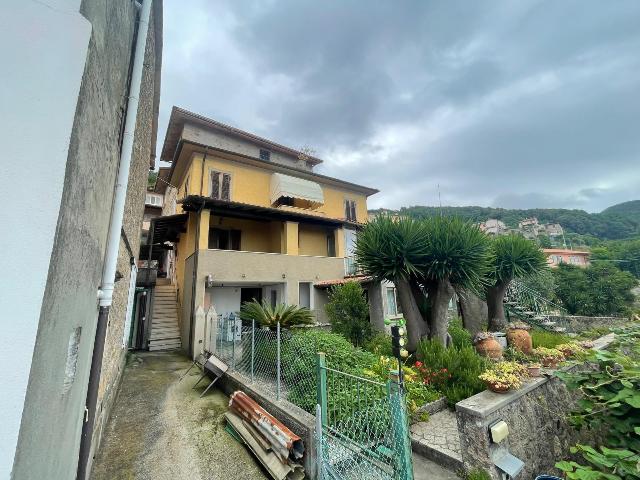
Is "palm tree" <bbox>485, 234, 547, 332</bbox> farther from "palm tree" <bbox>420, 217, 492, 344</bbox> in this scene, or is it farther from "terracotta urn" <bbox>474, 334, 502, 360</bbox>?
"terracotta urn" <bbox>474, 334, 502, 360</bbox>

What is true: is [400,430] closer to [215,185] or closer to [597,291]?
[215,185]

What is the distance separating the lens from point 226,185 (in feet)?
54.3

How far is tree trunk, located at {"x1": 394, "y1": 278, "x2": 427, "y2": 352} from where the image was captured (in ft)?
30.5

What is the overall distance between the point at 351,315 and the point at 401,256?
10.3 feet

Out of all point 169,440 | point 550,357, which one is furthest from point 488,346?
point 169,440

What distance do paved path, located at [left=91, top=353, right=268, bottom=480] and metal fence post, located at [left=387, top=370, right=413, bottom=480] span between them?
2.47 m

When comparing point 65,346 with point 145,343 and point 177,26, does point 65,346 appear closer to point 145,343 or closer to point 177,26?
point 177,26

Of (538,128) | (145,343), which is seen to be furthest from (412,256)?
(538,128)

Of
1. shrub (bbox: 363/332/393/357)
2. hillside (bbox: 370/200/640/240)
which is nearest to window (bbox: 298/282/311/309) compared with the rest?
shrub (bbox: 363/332/393/357)

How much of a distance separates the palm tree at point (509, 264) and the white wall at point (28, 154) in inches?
529

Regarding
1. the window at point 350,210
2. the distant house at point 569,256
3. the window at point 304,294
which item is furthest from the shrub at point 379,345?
the distant house at point 569,256

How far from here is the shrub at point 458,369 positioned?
6.43 meters

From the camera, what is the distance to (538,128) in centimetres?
1706

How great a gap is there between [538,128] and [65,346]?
76.7ft
